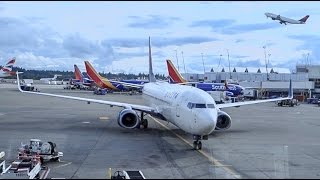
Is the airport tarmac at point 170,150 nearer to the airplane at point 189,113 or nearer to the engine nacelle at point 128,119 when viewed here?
the engine nacelle at point 128,119

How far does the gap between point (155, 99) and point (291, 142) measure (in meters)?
11.8

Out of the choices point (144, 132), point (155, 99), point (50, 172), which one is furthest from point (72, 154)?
point (155, 99)

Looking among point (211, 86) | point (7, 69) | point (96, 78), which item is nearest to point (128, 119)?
point (211, 86)

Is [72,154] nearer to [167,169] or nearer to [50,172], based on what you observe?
[50,172]

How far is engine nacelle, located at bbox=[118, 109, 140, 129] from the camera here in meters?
32.9

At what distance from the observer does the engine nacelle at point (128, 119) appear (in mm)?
32906

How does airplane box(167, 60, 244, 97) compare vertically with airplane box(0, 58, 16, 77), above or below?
below

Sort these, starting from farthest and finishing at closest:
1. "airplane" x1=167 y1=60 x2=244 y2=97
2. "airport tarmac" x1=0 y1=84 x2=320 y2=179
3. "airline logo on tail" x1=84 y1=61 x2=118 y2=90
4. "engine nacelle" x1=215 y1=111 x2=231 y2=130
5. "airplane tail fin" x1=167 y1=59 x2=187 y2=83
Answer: "airplane tail fin" x1=167 y1=59 x2=187 y2=83 < "airline logo on tail" x1=84 y1=61 x2=118 y2=90 < "airplane" x1=167 y1=60 x2=244 y2=97 < "engine nacelle" x1=215 y1=111 x2=231 y2=130 < "airport tarmac" x1=0 y1=84 x2=320 y2=179

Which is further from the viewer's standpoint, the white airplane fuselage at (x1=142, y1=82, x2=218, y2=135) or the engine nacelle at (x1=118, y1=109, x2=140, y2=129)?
the engine nacelle at (x1=118, y1=109, x2=140, y2=129)

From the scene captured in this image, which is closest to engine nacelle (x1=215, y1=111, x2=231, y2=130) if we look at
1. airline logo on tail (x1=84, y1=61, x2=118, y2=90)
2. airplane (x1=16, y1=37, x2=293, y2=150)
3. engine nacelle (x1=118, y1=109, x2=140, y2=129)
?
airplane (x1=16, y1=37, x2=293, y2=150)

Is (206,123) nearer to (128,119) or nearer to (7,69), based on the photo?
(128,119)

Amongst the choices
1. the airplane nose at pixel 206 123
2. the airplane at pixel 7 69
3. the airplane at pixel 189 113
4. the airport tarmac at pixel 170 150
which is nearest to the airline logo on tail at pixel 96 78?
the airplane at pixel 7 69

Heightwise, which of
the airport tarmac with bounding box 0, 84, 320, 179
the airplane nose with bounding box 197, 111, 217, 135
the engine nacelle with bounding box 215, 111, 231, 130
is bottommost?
the airport tarmac with bounding box 0, 84, 320, 179

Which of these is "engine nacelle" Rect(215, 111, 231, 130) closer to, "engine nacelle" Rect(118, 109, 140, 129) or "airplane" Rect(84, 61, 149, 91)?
"engine nacelle" Rect(118, 109, 140, 129)
